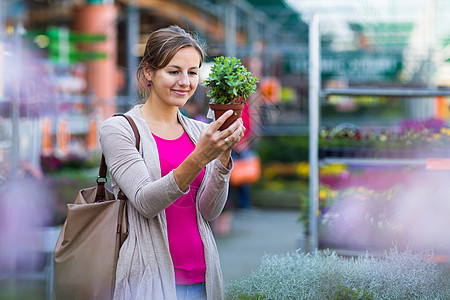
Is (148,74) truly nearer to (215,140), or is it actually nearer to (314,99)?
(215,140)

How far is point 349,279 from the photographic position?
221cm

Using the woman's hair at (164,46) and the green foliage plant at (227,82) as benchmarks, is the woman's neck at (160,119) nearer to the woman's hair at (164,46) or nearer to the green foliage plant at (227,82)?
the woman's hair at (164,46)

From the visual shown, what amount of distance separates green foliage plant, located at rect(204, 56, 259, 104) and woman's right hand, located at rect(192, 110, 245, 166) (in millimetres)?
107

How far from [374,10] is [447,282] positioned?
7.82m

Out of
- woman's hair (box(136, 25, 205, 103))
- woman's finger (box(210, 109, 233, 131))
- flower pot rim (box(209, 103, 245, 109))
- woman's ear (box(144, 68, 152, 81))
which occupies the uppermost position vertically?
woman's hair (box(136, 25, 205, 103))

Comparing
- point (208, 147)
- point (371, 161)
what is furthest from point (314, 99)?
point (208, 147)

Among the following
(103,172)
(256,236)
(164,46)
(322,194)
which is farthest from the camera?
(256,236)

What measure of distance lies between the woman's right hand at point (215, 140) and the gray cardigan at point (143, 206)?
0.12m

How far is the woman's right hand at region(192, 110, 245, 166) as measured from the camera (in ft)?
5.90

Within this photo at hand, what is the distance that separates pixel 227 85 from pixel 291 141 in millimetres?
10190

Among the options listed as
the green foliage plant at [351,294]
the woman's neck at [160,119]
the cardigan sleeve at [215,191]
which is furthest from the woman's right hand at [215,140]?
the green foliage plant at [351,294]

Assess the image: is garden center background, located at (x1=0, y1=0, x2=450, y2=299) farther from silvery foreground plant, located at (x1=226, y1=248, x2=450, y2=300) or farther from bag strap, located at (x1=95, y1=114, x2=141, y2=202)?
bag strap, located at (x1=95, y1=114, x2=141, y2=202)

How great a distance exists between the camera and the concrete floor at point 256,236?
648 centimetres

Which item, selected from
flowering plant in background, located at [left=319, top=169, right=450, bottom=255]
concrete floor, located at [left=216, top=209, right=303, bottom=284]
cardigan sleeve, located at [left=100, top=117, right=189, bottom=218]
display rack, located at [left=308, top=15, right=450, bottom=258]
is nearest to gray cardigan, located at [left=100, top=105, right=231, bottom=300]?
cardigan sleeve, located at [left=100, top=117, right=189, bottom=218]
